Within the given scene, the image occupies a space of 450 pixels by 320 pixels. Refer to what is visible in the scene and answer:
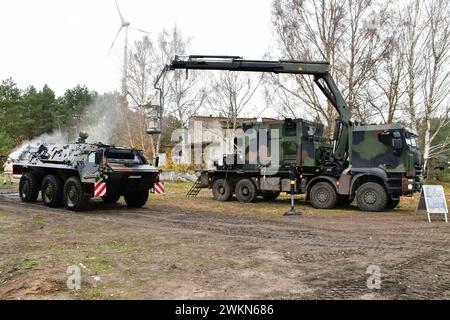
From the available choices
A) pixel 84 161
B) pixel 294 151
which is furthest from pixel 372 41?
pixel 84 161

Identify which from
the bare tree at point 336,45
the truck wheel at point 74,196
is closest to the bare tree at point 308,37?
the bare tree at point 336,45

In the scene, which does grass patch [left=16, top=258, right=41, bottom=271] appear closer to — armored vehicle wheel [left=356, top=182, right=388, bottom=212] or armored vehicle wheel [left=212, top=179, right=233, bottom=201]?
armored vehicle wheel [left=356, top=182, right=388, bottom=212]

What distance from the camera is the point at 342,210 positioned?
1356 cm

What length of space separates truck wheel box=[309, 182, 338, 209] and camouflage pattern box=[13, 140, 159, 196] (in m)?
5.28

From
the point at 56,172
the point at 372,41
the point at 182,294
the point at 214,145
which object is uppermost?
the point at 372,41

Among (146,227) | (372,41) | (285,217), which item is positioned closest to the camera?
(146,227)

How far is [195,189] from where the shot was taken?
62.3ft

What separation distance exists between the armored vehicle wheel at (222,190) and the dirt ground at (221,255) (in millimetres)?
4443

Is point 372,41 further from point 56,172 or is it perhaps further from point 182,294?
point 182,294

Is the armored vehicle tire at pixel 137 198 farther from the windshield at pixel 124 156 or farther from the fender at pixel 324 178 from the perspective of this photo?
the fender at pixel 324 178

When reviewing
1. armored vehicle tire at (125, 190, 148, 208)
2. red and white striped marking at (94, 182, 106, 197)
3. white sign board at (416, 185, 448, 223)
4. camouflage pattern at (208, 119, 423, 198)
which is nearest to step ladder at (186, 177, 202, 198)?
camouflage pattern at (208, 119, 423, 198)

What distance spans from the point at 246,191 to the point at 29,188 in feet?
25.3

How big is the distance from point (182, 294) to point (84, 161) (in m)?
8.55

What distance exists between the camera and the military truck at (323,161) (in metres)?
12.8
